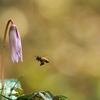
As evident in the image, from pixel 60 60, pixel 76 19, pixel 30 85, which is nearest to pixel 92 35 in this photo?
pixel 76 19

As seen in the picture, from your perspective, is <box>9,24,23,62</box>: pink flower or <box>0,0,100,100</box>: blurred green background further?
<box>0,0,100,100</box>: blurred green background

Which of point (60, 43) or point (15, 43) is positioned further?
point (60, 43)

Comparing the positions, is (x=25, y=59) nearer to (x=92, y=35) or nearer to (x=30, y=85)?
(x=30, y=85)

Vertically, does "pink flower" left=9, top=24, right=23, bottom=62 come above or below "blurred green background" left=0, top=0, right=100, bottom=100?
below

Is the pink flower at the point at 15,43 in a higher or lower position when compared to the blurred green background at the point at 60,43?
lower

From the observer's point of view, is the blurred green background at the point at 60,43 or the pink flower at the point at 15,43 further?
the blurred green background at the point at 60,43

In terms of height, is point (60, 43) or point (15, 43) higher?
point (60, 43)

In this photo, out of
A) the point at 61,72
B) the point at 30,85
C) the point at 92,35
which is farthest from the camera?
the point at 92,35

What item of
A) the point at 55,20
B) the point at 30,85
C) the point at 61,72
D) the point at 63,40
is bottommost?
the point at 30,85
